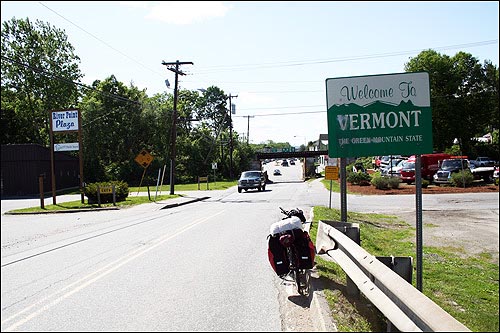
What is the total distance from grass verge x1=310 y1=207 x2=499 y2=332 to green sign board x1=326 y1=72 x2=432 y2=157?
203 centimetres

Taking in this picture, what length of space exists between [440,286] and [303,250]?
358cm

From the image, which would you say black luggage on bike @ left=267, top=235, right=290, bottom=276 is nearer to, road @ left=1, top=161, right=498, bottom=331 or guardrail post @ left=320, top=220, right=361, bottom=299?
road @ left=1, top=161, right=498, bottom=331

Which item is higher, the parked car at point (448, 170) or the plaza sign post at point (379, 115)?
the plaza sign post at point (379, 115)

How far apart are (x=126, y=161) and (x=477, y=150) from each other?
4779cm

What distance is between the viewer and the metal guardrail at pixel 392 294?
328 cm

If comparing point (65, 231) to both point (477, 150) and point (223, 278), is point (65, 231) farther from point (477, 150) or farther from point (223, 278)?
point (477, 150)

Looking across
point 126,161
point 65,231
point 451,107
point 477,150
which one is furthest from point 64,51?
point 477,150

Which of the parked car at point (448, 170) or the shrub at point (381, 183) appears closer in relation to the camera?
the parked car at point (448, 170)

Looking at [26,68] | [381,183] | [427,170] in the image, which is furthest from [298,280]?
[427,170]

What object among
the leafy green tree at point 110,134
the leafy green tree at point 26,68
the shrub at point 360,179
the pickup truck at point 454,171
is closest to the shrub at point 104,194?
the leafy green tree at point 26,68

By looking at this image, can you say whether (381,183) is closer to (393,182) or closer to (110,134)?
(393,182)

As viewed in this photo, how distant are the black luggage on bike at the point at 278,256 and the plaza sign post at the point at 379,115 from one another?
1.57 meters

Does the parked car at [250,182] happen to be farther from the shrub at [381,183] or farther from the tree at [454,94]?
the tree at [454,94]

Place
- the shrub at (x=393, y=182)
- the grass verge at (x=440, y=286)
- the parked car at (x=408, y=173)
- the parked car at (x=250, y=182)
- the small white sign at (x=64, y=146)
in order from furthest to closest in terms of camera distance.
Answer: the parked car at (x=250, y=182) < the parked car at (x=408, y=173) < the shrub at (x=393, y=182) < the small white sign at (x=64, y=146) < the grass verge at (x=440, y=286)
